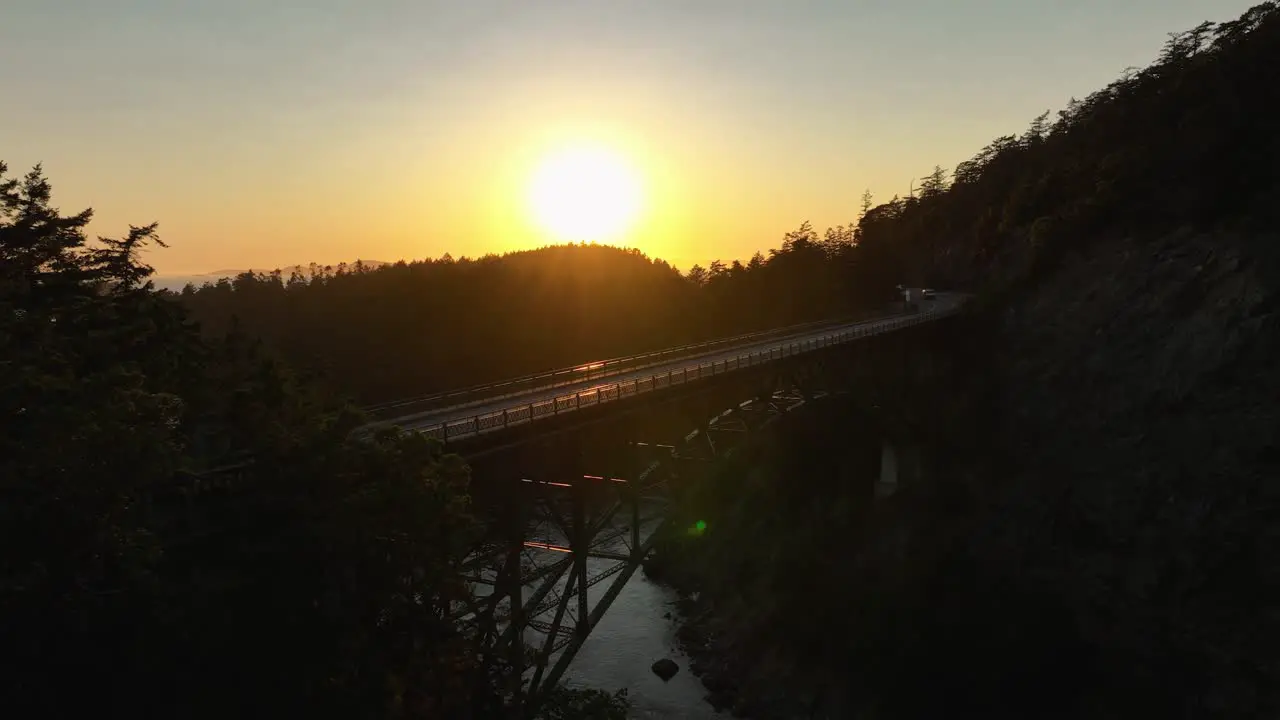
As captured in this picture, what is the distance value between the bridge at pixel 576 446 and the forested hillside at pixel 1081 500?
7.04 metres

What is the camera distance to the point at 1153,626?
28344 millimetres

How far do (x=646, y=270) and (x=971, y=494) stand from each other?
412ft

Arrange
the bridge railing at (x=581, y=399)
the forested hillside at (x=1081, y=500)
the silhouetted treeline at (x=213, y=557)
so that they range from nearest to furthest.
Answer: the silhouetted treeline at (x=213, y=557)
the bridge railing at (x=581, y=399)
the forested hillside at (x=1081, y=500)

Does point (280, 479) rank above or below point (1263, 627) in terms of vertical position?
above

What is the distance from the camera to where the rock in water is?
37.3 m

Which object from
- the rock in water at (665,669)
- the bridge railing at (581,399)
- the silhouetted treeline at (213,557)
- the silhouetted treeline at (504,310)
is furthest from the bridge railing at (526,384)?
the silhouetted treeline at (504,310)

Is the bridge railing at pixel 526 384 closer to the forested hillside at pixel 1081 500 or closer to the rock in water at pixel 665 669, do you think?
the forested hillside at pixel 1081 500

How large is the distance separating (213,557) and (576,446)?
12526mm

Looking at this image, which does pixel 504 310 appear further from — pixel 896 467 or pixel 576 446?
pixel 576 446

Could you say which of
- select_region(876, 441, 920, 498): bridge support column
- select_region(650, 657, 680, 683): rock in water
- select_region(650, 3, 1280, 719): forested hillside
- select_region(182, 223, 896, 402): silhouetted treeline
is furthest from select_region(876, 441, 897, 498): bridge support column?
select_region(182, 223, 896, 402): silhouetted treeline

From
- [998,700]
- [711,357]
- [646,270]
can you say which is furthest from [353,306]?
[998,700]

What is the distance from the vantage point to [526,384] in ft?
103

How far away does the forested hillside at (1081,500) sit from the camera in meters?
28.1

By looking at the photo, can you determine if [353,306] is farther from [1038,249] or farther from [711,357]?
[1038,249]
